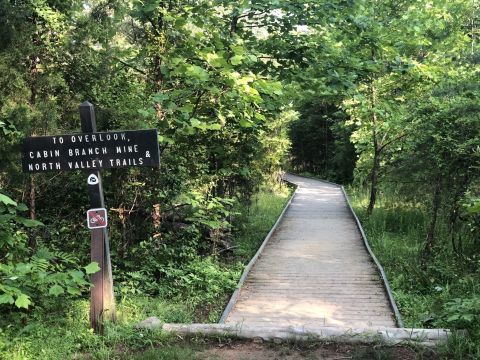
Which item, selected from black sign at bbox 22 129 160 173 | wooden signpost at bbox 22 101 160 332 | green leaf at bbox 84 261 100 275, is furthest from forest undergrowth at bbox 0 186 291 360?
black sign at bbox 22 129 160 173

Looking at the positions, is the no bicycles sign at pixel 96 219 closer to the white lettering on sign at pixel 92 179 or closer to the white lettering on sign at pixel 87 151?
the white lettering on sign at pixel 92 179

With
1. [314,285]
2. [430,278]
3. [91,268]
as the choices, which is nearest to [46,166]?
[91,268]

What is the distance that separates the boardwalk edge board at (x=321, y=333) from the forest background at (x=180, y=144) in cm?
29

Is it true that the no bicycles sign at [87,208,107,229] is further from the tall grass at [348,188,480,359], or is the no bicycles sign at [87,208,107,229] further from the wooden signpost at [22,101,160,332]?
the tall grass at [348,188,480,359]

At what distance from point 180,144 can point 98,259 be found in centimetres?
315

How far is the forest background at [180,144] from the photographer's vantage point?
5156mm

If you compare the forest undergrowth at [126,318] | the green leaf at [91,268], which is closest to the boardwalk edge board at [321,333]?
the forest undergrowth at [126,318]

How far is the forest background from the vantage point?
5156 mm

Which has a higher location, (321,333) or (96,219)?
(96,219)

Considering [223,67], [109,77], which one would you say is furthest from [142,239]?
[223,67]

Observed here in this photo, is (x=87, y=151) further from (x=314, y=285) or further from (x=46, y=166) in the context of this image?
(x=314, y=285)

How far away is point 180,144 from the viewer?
25.4 ft

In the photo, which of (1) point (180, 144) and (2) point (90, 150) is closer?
(2) point (90, 150)

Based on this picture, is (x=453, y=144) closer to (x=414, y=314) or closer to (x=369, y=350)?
(x=414, y=314)
